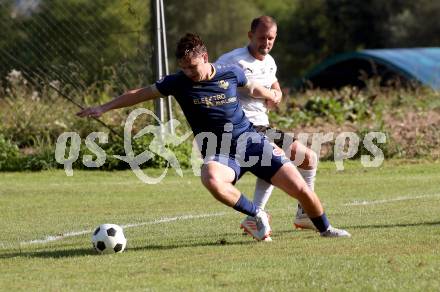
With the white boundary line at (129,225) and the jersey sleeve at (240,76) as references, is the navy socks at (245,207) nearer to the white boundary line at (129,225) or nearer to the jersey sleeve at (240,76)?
the jersey sleeve at (240,76)

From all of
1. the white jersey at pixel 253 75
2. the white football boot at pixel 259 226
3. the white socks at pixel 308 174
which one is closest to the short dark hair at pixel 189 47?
the white jersey at pixel 253 75

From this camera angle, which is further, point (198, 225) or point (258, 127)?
point (198, 225)

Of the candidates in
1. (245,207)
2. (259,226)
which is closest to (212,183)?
(245,207)

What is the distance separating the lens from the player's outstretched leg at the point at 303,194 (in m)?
8.81

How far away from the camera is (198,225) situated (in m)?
10.5

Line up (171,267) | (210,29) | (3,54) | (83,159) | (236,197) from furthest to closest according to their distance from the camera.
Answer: (210,29)
(3,54)
(83,159)
(236,197)
(171,267)

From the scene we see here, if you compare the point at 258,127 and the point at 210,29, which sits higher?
the point at 258,127

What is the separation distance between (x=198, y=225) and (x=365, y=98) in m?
12.3

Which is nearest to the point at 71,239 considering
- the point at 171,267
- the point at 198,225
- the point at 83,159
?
the point at 198,225

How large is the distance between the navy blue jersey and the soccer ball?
1.13 m

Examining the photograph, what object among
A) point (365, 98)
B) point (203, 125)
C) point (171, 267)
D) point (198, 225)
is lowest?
point (365, 98)

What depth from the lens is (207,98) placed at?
8695 mm

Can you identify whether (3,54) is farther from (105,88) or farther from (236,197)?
(236,197)

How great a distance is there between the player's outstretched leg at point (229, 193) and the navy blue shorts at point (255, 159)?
3.5 inches
